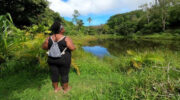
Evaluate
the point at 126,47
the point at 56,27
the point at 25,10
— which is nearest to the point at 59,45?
the point at 56,27

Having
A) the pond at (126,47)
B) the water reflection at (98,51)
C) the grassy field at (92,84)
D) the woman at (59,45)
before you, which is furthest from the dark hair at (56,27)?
the water reflection at (98,51)

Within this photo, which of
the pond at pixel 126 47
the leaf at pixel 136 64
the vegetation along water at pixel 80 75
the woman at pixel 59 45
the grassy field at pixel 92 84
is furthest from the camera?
the pond at pixel 126 47

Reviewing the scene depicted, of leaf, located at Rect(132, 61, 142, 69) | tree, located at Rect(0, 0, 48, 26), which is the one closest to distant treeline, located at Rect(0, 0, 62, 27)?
tree, located at Rect(0, 0, 48, 26)

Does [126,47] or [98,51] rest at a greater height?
[126,47]

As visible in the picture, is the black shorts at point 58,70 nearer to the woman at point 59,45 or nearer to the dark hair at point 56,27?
the woman at point 59,45

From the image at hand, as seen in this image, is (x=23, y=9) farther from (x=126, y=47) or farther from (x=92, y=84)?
(x=126, y=47)

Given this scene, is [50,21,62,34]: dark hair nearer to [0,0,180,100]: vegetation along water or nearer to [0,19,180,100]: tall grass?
[0,0,180,100]: vegetation along water

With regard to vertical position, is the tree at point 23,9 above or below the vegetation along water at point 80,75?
above

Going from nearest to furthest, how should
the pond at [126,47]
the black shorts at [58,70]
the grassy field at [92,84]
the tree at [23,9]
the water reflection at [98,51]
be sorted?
the grassy field at [92,84] < the black shorts at [58,70] < the tree at [23,9] < the water reflection at [98,51] < the pond at [126,47]

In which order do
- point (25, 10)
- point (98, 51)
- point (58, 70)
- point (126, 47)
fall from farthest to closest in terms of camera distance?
point (126, 47)
point (98, 51)
point (25, 10)
point (58, 70)

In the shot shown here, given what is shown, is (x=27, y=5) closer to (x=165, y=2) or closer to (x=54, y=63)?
(x=54, y=63)

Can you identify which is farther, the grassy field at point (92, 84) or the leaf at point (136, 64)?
the leaf at point (136, 64)

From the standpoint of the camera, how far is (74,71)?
12.6 feet

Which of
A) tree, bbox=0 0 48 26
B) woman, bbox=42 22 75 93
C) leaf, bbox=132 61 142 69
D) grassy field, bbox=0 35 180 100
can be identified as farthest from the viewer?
tree, bbox=0 0 48 26
